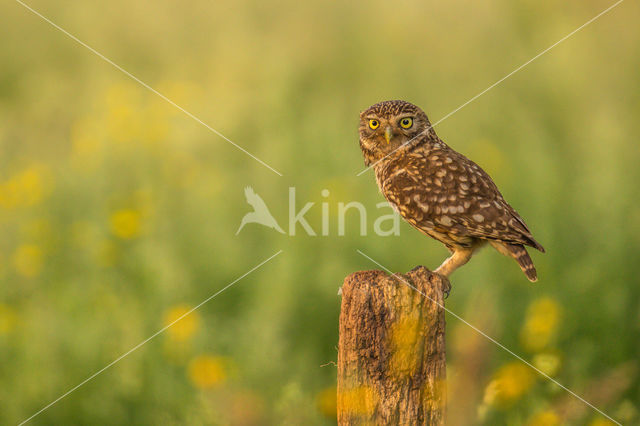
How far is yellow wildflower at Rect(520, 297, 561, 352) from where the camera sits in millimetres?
4539

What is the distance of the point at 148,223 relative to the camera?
5.40 metres

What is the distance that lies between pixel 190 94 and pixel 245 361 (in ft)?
9.83

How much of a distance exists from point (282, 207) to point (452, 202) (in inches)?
67.9

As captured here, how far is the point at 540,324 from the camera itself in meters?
4.61

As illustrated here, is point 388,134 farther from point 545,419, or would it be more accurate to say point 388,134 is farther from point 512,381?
point 545,419

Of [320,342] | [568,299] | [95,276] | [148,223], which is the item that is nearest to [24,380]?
[95,276]

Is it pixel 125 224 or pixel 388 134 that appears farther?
pixel 125 224

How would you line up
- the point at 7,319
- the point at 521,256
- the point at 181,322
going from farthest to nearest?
the point at 7,319 < the point at 181,322 < the point at 521,256

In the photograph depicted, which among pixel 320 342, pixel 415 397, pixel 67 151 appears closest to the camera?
pixel 415 397

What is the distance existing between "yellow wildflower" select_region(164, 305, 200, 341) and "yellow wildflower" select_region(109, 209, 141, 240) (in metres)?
0.85

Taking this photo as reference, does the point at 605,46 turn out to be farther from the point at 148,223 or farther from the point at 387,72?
the point at 148,223

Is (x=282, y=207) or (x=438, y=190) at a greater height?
(x=282, y=207)

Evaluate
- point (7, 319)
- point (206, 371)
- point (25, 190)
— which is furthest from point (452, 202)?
point (25, 190)

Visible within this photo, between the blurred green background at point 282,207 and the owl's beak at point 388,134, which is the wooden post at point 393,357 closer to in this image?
the blurred green background at point 282,207
